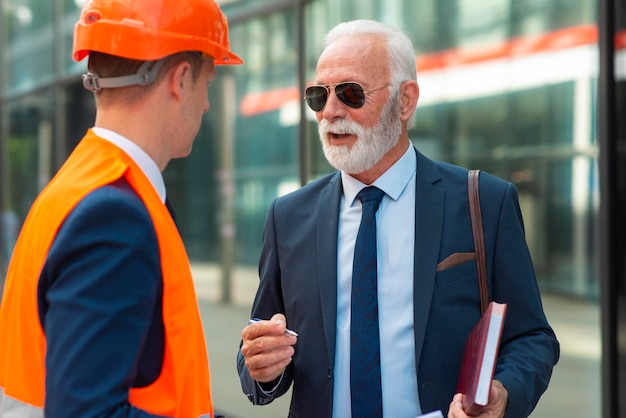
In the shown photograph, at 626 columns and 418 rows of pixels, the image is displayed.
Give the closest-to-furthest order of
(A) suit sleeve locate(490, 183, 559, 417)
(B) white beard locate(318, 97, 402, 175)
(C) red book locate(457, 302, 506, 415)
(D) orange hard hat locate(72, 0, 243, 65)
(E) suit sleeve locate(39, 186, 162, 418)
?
(E) suit sleeve locate(39, 186, 162, 418) → (D) orange hard hat locate(72, 0, 243, 65) → (C) red book locate(457, 302, 506, 415) → (A) suit sleeve locate(490, 183, 559, 417) → (B) white beard locate(318, 97, 402, 175)

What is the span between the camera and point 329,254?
2.24 m

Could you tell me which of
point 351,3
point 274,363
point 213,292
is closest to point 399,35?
point 274,363

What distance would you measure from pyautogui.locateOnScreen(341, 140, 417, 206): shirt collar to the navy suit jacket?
0.12 feet

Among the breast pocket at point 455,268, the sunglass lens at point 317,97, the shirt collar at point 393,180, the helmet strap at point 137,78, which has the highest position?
the sunglass lens at point 317,97

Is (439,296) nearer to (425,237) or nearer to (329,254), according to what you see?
(425,237)

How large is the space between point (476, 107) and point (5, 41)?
8361 mm

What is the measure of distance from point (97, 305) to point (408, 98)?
4.67 feet

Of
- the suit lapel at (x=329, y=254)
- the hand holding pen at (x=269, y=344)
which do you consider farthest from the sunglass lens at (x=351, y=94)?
the hand holding pen at (x=269, y=344)

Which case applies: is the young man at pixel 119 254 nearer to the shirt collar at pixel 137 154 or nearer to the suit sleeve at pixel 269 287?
the shirt collar at pixel 137 154

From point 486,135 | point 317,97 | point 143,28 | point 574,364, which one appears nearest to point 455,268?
point 317,97

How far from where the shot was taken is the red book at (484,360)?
166cm

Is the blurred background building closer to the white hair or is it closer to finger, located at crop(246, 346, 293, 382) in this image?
the white hair

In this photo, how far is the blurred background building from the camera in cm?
398

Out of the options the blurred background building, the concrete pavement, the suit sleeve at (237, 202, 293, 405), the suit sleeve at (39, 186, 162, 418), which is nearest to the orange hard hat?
the suit sleeve at (39, 186, 162, 418)
